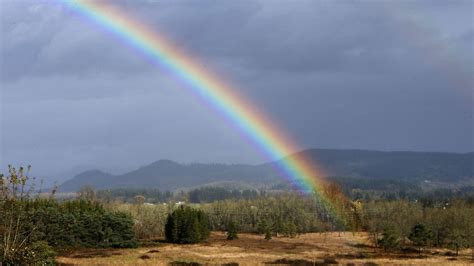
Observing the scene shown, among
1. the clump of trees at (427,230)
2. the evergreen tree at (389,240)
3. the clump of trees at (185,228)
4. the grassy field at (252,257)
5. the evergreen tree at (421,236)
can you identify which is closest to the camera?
the grassy field at (252,257)

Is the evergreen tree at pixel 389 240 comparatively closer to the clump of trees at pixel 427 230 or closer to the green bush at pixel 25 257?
the clump of trees at pixel 427 230

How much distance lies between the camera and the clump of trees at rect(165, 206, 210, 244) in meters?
99.2

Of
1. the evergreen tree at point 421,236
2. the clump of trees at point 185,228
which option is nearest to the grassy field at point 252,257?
the evergreen tree at point 421,236

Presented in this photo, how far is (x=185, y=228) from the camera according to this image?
100 metres

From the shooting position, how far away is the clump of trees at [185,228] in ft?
326

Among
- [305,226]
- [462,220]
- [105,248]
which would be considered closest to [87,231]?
[105,248]

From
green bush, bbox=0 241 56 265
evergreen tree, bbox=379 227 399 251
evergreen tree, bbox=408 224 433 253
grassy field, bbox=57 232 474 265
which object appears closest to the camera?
green bush, bbox=0 241 56 265

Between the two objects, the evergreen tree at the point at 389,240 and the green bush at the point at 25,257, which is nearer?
the green bush at the point at 25,257

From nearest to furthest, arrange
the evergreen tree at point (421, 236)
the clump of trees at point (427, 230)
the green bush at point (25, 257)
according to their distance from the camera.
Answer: the green bush at point (25, 257), the clump of trees at point (427, 230), the evergreen tree at point (421, 236)

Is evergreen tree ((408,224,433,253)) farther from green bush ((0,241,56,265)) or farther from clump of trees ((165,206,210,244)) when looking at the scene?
green bush ((0,241,56,265))

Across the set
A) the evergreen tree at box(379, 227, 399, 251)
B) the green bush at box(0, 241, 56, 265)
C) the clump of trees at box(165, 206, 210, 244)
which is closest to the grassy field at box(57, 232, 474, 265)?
the evergreen tree at box(379, 227, 399, 251)

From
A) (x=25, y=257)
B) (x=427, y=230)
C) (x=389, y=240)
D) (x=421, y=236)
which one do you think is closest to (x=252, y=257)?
(x=389, y=240)

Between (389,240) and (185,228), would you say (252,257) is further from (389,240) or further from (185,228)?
(185,228)

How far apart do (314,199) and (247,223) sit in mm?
31848
